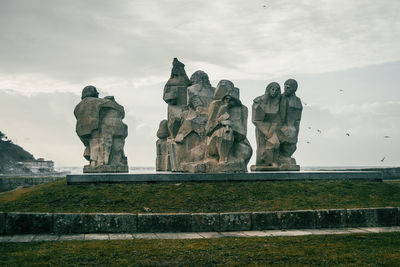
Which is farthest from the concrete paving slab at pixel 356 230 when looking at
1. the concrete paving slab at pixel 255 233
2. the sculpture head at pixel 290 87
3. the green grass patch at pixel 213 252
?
the sculpture head at pixel 290 87

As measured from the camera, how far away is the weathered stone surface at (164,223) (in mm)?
11852

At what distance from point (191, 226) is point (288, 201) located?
399 cm

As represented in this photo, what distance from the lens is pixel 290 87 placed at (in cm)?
2305

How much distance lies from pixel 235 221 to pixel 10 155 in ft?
193

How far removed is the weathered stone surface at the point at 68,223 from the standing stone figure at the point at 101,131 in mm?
11159

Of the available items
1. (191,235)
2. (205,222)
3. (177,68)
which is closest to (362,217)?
(205,222)

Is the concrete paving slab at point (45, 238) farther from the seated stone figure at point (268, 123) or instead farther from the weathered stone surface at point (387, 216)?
the seated stone figure at point (268, 123)

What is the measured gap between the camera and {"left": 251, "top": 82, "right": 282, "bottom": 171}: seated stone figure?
22641 mm

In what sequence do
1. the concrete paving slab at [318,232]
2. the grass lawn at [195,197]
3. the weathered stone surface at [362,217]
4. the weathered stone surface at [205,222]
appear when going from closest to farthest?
the concrete paving slab at [318,232]
the weathered stone surface at [205,222]
the weathered stone surface at [362,217]
the grass lawn at [195,197]

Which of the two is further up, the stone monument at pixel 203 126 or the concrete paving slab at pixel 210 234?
the stone monument at pixel 203 126

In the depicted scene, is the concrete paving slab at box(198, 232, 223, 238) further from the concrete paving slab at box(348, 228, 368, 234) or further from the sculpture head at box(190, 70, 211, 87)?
the sculpture head at box(190, 70, 211, 87)

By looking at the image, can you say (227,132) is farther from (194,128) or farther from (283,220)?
(283,220)

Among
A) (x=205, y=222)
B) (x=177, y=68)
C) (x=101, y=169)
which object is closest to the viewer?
(x=205, y=222)

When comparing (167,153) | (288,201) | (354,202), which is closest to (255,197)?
(288,201)
